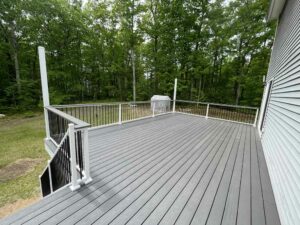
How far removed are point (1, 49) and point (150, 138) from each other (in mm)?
13215

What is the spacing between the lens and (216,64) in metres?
14.4

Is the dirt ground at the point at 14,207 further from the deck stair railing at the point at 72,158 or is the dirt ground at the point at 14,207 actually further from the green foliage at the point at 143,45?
the green foliage at the point at 143,45

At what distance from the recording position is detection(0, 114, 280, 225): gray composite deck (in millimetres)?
1599

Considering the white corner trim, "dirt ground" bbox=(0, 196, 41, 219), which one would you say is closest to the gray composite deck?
"dirt ground" bbox=(0, 196, 41, 219)

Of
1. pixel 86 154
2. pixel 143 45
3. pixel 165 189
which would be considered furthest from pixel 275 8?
pixel 143 45

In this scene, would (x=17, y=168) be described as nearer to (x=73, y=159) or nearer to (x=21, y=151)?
(x=21, y=151)

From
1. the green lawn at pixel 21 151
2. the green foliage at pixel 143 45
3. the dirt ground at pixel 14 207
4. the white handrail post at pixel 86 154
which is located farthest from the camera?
the green foliage at pixel 143 45

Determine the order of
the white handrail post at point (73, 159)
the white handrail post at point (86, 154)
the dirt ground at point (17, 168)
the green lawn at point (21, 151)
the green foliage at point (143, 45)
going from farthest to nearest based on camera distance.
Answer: the green foliage at point (143, 45) < the dirt ground at point (17, 168) < the green lawn at point (21, 151) < the white handrail post at point (86, 154) < the white handrail post at point (73, 159)

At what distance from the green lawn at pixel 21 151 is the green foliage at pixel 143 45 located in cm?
317

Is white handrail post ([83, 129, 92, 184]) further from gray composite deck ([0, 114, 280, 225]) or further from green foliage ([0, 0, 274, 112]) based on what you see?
green foliage ([0, 0, 274, 112])

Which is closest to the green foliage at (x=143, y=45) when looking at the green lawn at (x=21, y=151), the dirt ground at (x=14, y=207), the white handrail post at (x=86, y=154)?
the green lawn at (x=21, y=151)

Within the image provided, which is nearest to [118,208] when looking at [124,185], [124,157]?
[124,185]

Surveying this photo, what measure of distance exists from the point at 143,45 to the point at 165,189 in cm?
1491

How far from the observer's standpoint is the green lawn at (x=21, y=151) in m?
3.37
